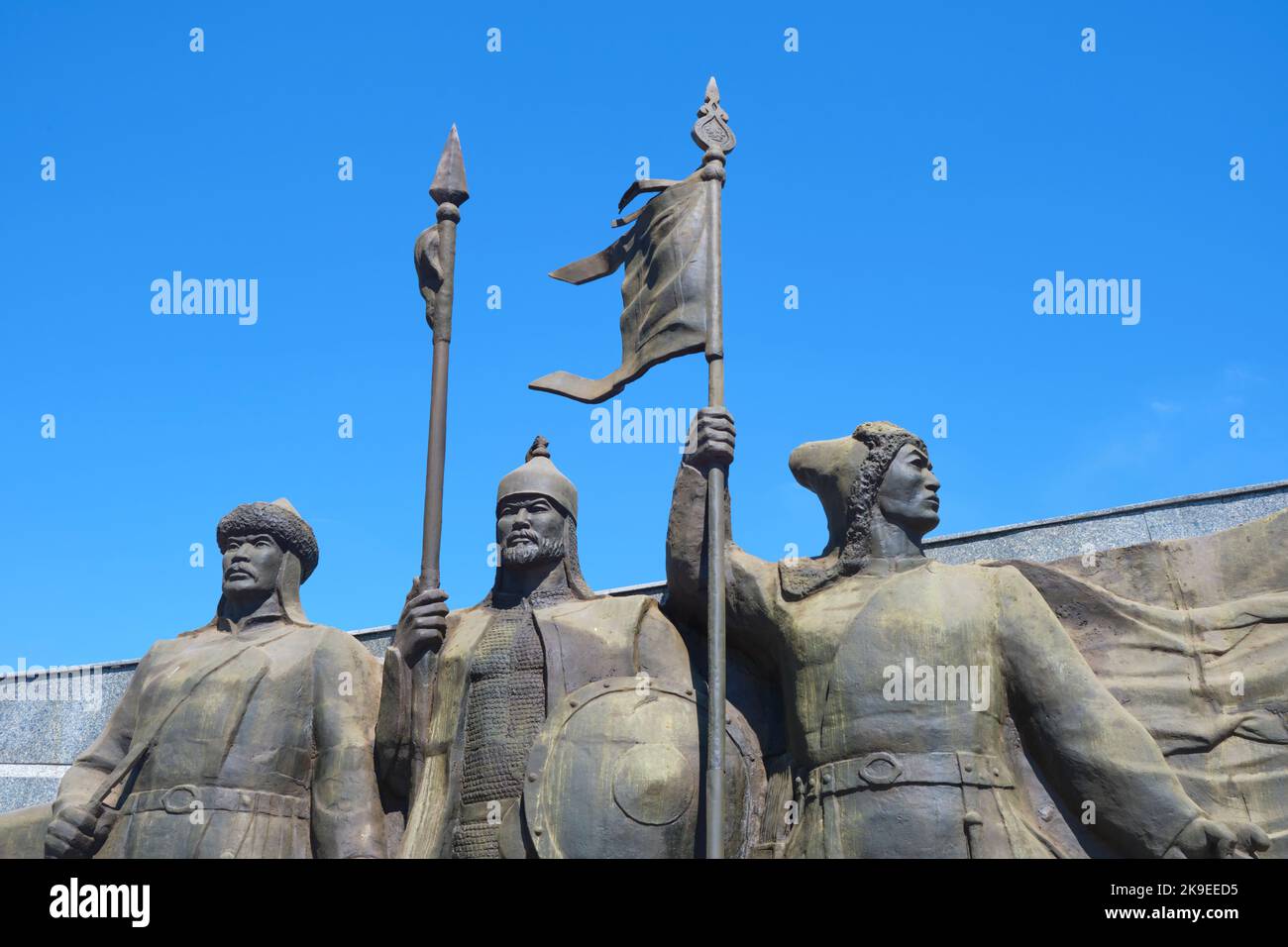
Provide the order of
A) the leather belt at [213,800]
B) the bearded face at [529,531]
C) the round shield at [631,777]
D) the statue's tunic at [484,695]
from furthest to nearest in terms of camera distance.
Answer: the bearded face at [529,531], the leather belt at [213,800], the statue's tunic at [484,695], the round shield at [631,777]

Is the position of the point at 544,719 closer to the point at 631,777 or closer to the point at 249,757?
the point at 631,777

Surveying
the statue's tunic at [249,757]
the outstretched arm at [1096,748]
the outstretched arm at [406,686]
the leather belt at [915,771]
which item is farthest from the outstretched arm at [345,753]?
the outstretched arm at [1096,748]

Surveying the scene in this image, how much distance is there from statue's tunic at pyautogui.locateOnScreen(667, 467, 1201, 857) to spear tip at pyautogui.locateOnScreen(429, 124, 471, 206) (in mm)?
3449

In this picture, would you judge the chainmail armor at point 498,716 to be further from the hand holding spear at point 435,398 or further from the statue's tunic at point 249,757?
the statue's tunic at point 249,757

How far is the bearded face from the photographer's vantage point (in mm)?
10781

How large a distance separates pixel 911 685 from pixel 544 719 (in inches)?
84.3

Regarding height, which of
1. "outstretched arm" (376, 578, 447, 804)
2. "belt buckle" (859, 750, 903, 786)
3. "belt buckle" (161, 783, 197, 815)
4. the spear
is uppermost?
the spear

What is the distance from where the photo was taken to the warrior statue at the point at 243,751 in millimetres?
10266

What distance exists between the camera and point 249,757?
10.5 m

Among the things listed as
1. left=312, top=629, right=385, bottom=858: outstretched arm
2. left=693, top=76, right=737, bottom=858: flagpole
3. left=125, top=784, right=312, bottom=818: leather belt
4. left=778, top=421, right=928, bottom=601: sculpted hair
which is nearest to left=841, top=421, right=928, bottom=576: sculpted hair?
left=778, top=421, right=928, bottom=601: sculpted hair

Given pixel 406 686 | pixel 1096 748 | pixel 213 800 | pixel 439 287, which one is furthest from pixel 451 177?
pixel 1096 748

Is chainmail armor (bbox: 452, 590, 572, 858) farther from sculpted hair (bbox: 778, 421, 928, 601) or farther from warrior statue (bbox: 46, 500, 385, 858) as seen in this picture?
sculpted hair (bbox: 778, 421, 928, 601)

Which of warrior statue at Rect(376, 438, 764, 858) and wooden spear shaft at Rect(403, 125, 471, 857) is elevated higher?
wooden spear shaft at Rect(403, 125, 471, 857)

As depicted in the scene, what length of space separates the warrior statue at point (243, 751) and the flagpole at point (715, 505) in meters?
2.26
